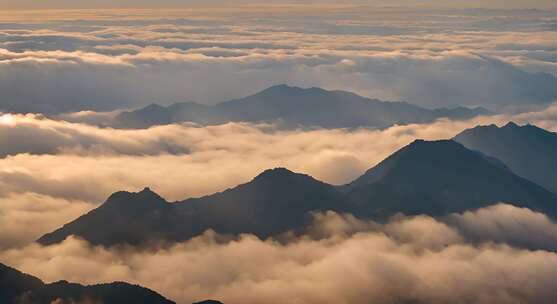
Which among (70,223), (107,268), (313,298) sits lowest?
(313,298)

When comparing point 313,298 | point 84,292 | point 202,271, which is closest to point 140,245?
point 202,271

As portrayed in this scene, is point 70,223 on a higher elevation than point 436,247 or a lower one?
higher

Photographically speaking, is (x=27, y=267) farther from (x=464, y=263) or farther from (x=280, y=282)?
(x=464, y=263)

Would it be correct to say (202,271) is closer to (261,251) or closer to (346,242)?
(261,251)

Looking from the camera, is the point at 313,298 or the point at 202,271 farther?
the point at 202,271

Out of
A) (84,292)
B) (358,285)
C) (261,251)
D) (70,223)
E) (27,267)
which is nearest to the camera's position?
(84,292)

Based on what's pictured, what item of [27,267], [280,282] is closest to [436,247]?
[280,282]

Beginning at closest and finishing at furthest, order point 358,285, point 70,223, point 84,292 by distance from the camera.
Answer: point 84,292
point 358,285
point 70,223
